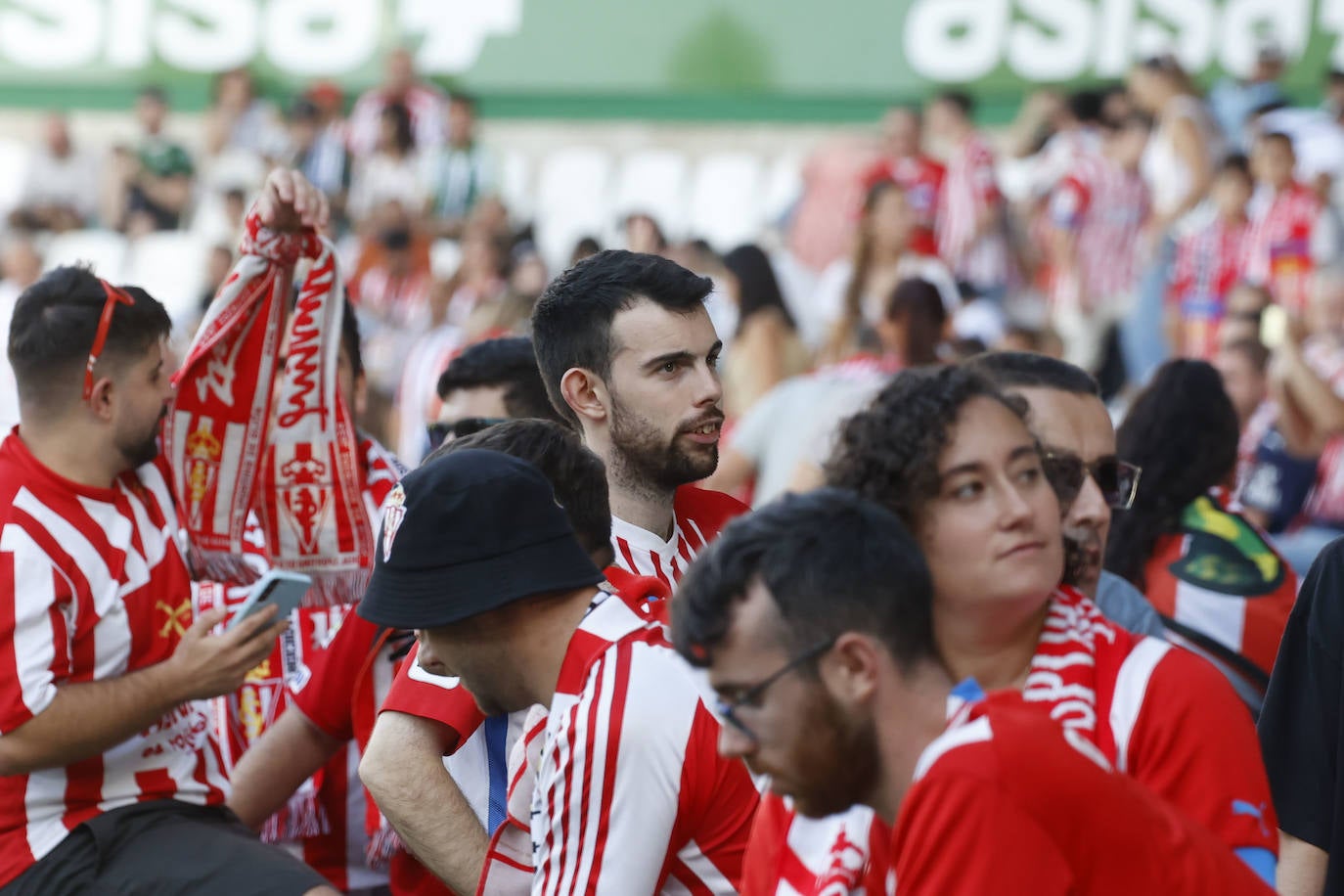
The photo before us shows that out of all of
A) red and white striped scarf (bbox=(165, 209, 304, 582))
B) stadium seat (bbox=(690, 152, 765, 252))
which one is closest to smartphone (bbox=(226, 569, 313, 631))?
red and white striped scarf (bbox=(165, 209, 304, 582))

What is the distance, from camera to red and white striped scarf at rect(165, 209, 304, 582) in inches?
157

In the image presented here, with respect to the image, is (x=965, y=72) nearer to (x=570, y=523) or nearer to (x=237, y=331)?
(x=237, y=331)

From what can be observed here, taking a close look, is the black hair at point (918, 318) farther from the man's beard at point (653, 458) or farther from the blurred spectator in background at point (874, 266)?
the man's beard at point (653, 458)

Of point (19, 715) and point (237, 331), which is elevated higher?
point (237, 331)

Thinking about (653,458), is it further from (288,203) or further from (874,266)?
(874,266)

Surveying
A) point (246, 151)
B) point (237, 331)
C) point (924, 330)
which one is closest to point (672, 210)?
point (246, 151)

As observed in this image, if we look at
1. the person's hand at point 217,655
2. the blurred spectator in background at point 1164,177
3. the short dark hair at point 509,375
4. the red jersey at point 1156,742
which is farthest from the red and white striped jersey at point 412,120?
the red jersey at point 1156,742

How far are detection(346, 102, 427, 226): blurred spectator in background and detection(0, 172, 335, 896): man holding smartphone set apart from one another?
10861mm

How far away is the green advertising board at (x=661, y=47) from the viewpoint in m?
15.1

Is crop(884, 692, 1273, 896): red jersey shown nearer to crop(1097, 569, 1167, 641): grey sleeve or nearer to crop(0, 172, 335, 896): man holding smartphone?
crop(1097, 569, 1167, 641): grey sleeve

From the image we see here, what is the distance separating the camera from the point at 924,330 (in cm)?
664

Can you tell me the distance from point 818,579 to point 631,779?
2.00ft

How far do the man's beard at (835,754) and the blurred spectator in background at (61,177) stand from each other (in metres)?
16.2

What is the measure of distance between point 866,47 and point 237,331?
13.2m
